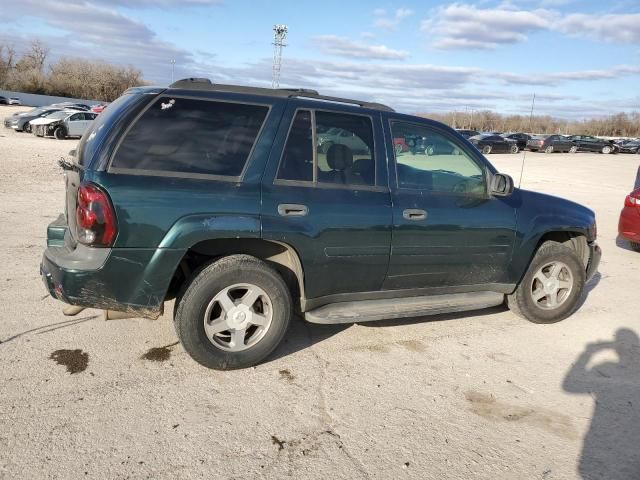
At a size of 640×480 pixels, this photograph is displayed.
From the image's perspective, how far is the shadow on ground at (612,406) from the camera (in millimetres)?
2885

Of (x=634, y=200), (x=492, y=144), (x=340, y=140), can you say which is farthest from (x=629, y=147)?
(x=340, y=140)

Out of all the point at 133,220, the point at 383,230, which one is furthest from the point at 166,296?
the point at 383,230

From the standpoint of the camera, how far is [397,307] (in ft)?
13.5

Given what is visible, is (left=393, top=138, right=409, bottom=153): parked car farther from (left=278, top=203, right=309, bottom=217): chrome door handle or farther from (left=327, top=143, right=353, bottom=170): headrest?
(left=278, top=203, right=309, bottom=217): chrome door handle

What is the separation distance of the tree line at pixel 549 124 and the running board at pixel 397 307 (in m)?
100

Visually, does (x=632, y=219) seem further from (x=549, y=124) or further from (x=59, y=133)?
(x=549, y=124)

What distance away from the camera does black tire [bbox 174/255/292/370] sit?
3.42 m

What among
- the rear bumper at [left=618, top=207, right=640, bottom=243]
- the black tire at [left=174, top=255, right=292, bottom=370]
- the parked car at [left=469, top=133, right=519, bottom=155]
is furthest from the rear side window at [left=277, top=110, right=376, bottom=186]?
the parked car at [left=469, top=133, right=519, bottom=155]

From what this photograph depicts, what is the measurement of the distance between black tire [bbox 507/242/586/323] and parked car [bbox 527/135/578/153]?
40.8 meters

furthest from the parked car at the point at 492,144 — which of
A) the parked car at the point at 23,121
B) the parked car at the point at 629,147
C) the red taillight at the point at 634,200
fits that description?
the red taillight at the point at 634,200

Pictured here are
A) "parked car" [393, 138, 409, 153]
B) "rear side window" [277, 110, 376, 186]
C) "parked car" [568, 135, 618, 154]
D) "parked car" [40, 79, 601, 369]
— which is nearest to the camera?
"parked car" [40, 79, 601, 369]

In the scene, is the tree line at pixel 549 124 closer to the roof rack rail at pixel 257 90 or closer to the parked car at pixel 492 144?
the parked car at pixel 492 144

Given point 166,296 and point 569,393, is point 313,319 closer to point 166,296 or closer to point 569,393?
point 166,296

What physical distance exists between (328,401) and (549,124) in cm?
12169
